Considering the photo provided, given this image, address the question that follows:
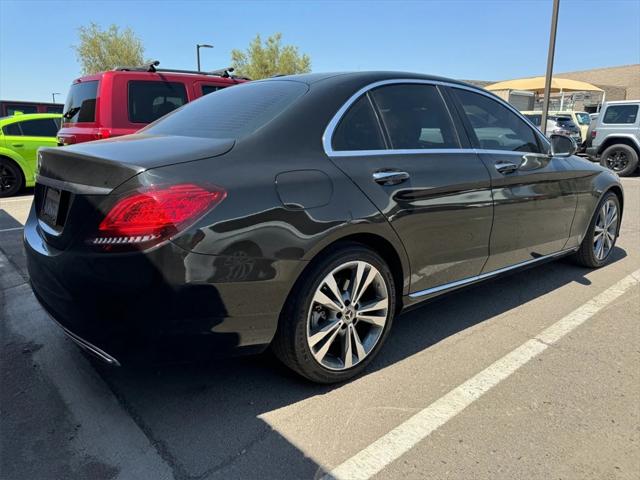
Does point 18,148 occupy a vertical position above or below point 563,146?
below

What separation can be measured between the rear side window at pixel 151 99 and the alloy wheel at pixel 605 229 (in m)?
5.65

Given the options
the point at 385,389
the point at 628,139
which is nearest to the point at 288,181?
the point at 385,389

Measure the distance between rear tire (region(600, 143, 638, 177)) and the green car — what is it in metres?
14.0

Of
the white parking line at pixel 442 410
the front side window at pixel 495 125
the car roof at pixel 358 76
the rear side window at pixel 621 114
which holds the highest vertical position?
the car roof at pixel 358 76

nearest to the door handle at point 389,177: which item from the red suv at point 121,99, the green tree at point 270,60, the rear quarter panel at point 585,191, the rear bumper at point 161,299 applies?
the rear bumper at point 161,299

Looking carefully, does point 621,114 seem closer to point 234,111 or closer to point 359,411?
point 234,111

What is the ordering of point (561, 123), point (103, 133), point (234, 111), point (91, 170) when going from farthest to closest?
1. point (561, 123)
2. point (103, 133)
3. point (234, 111)
4. point (91, 170)

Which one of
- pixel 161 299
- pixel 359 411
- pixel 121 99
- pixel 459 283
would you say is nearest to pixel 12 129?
pixel 121 99

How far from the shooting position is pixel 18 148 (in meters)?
9.47

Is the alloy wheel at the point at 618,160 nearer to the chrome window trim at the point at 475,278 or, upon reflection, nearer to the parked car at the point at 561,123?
the parked car at the point at 561,123

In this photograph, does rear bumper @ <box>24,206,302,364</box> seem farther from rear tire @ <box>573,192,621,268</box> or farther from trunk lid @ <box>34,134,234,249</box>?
rear tire @ <box>573,192,621,268</box>

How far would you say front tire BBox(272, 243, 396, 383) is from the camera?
2.41 meters

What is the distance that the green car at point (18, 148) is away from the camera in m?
9.34

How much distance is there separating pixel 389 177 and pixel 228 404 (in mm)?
1443
